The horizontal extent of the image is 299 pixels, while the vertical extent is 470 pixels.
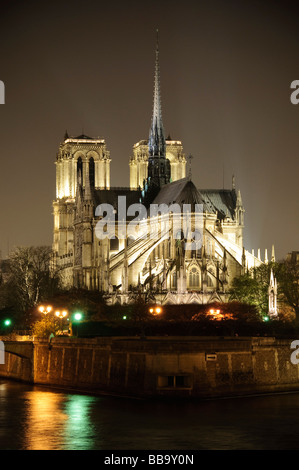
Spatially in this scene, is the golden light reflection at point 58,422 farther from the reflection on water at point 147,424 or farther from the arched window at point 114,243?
the arched window at point 114,243

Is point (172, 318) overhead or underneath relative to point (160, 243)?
underneath

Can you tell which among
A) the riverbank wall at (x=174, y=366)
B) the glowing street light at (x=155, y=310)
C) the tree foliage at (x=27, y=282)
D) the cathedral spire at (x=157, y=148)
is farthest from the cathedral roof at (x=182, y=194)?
the riverbank wall at (x=174, y=366)

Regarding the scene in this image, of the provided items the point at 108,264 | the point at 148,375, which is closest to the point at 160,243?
the point at 108,264

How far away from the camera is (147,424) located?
46938 millimetres

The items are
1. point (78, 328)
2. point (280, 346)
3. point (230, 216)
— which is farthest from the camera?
Answer: point (230, 216)

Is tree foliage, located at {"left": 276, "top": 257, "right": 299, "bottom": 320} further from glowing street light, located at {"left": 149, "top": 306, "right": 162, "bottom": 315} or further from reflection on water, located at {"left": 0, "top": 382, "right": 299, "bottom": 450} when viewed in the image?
reflection on water, located at {"left": 0, "top": 382, "right": 299, "bottom": 450}

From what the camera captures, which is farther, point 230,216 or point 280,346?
point 230,216

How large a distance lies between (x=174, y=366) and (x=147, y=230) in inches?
2323

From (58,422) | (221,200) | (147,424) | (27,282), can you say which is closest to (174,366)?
(147,424)

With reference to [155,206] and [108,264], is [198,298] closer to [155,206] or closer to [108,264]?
[108,264]

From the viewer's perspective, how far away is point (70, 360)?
61.0 meters

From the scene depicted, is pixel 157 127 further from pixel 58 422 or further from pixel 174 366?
pixel 58 422

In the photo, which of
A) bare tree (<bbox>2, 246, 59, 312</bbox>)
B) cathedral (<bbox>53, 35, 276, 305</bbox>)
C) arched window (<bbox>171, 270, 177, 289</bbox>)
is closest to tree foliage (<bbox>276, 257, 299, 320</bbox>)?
cathedral (<bbox>53, 35, 276, 305</bbox>)
